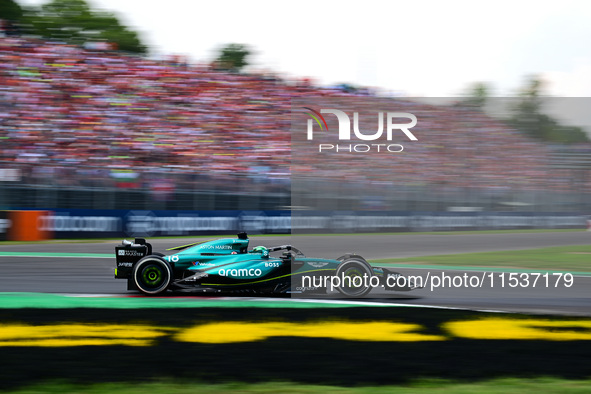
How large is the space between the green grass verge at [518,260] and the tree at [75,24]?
2802cm

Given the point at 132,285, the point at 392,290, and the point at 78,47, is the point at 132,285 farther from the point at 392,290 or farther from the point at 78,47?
the point at 78,47

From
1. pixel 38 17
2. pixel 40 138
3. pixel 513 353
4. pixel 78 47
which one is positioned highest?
pixel 38 17

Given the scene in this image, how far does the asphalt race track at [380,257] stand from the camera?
788 centimetres

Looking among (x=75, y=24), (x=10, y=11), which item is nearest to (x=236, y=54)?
(x=75, y=24)

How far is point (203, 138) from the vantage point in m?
19.2

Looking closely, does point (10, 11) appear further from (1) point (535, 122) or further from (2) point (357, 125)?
(2) point (357, 125)

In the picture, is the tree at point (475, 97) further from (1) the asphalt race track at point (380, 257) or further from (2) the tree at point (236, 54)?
(2) the tree at point (236, 54)

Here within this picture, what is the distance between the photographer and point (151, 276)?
25.5ft

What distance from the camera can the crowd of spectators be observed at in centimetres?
1648

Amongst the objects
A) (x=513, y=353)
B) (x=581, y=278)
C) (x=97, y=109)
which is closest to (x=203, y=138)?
(x=97, y=109)

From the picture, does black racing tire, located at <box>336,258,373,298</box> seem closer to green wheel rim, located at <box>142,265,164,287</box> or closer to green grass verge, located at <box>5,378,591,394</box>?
green wheel rim, located at <box>142,265,164,287</box>

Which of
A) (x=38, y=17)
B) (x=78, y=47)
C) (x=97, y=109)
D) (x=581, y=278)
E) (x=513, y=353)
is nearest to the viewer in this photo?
(x=513, y=353)

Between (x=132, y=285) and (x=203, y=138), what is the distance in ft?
38.5

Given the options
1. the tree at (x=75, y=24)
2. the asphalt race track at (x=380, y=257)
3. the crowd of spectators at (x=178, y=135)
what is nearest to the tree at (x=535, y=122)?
the crowd of spectators at (x=178, y=135)
